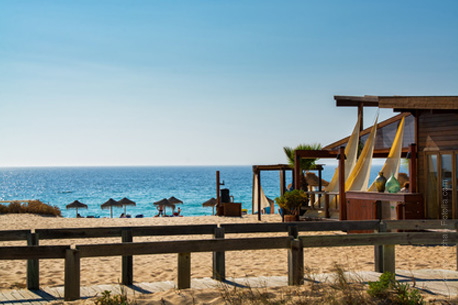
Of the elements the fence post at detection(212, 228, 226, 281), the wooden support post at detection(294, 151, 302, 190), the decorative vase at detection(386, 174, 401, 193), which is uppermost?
the wooden support post at detection(294, 151, 302, 190)

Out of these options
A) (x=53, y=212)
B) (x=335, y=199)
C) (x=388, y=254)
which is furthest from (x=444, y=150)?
(x=53, y=212)

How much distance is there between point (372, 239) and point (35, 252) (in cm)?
424

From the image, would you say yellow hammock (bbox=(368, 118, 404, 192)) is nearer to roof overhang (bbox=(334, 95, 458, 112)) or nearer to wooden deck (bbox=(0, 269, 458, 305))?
roof overhang (bbox=(334, 95, 458, 112))

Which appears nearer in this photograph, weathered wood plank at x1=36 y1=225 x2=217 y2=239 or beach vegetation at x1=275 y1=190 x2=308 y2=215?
weathered wood plank at x1=36 y1=225 x2=217 y2=239

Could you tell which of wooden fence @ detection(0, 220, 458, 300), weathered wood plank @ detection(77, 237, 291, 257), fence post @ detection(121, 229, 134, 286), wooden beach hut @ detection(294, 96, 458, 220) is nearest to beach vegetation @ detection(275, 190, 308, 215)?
wooden beach hut @ detection(294, 96, 458, 220)

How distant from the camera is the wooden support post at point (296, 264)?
596 centimetres

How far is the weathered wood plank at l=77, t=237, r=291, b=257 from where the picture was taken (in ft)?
18.3

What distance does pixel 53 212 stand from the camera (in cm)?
2397

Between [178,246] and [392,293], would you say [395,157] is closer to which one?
[392,293]

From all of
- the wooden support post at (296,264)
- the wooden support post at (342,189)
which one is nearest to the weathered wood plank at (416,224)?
the wooden support post at (296,264)

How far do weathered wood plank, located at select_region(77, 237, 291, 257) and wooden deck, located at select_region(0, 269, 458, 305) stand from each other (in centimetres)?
44

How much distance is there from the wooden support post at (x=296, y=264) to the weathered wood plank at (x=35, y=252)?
2.66 m

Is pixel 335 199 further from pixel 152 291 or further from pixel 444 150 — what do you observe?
pixel 152 291

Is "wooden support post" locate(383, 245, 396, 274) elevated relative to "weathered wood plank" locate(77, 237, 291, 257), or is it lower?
lower
